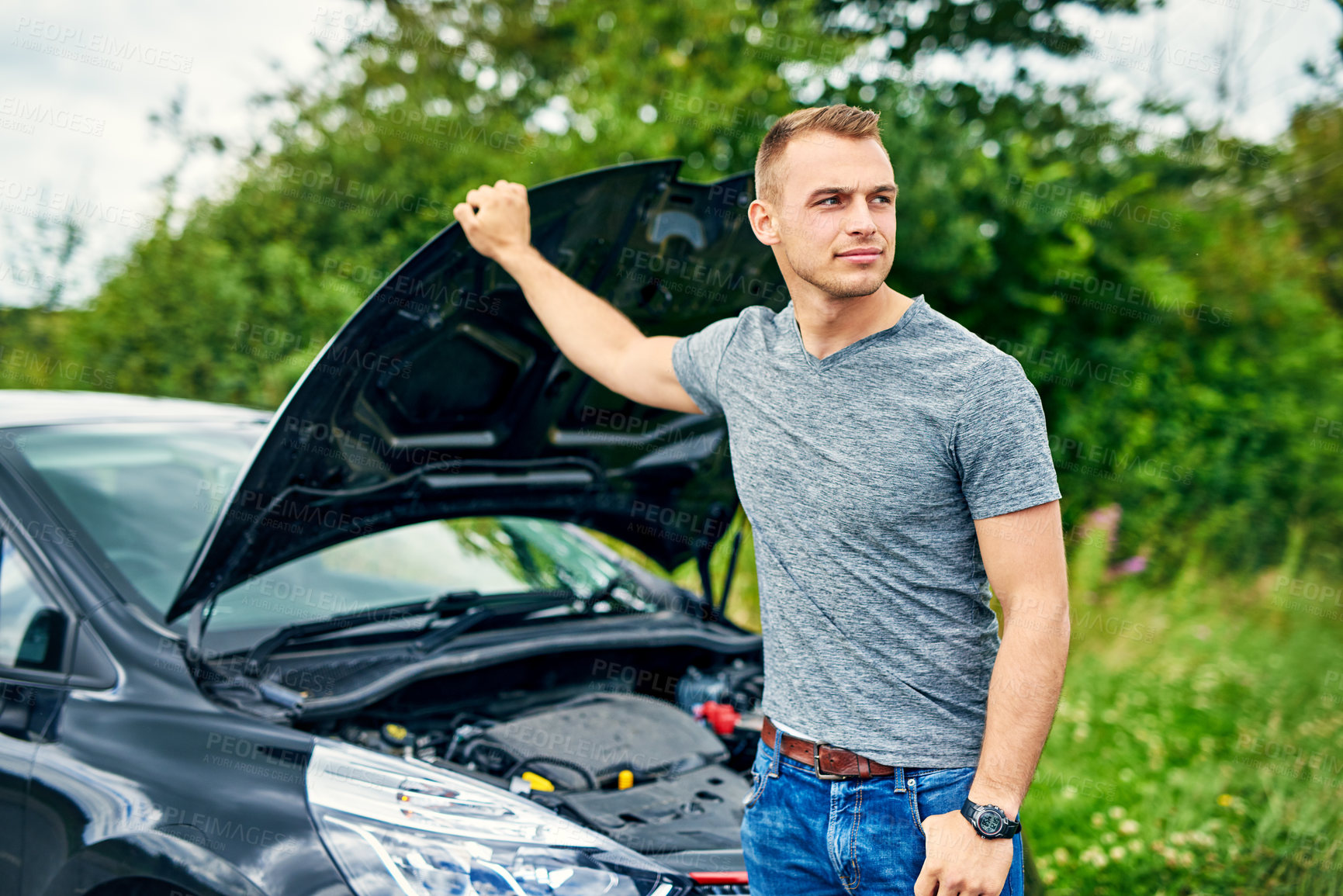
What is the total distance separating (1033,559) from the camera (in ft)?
4.64

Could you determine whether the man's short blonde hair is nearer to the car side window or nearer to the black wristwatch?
the black wristwatch

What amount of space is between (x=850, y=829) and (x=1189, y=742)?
368 cm

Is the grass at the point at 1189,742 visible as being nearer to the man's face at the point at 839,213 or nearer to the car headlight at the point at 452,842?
the car headlight at the point at 452,842

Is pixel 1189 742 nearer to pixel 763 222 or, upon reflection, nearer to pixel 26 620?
pixel 763 222

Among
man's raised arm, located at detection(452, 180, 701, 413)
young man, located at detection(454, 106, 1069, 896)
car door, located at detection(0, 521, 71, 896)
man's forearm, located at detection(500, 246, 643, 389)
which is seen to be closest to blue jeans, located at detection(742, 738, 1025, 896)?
young man, located at detection(454, 106, 1069, 896)

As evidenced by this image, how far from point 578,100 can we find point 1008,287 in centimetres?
351

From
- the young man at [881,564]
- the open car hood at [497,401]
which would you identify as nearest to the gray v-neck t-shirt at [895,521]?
the young man at [881,564]

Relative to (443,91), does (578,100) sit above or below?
below

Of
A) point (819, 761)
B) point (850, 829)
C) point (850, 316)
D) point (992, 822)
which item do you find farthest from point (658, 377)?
point (992, 822)

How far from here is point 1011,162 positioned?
272 inches

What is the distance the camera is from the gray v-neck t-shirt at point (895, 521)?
1.44 meters

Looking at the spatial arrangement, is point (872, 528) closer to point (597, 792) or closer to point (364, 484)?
point (597, 792)

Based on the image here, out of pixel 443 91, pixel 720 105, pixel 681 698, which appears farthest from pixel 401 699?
pixel 443 91

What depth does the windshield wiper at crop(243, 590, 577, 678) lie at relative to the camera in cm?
237
